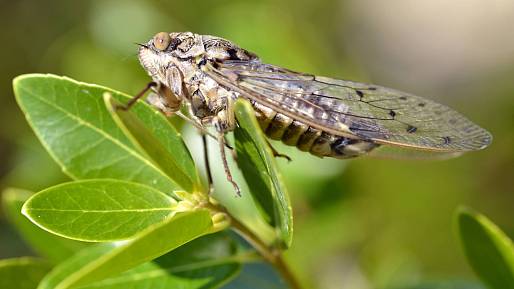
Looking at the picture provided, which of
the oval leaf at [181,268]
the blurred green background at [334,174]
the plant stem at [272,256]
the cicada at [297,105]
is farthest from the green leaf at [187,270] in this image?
the blurred green background at [334,174]

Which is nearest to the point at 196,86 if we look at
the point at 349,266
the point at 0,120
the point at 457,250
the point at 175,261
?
the point at 175,261

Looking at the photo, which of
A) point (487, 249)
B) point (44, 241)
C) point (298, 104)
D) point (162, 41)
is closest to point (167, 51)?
point (162, 41)

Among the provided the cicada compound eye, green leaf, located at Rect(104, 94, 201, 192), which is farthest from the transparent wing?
green leaf, located at Rect(104, 94, 201, 192)

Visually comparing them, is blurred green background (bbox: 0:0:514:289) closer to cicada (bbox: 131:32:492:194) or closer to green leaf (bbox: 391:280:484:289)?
green leaf (bbox: 391:280:484:289)

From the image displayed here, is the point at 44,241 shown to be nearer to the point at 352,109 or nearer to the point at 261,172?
the point at 261,172

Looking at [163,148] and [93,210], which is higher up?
[163,148]

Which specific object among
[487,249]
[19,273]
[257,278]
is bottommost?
[19,273]
